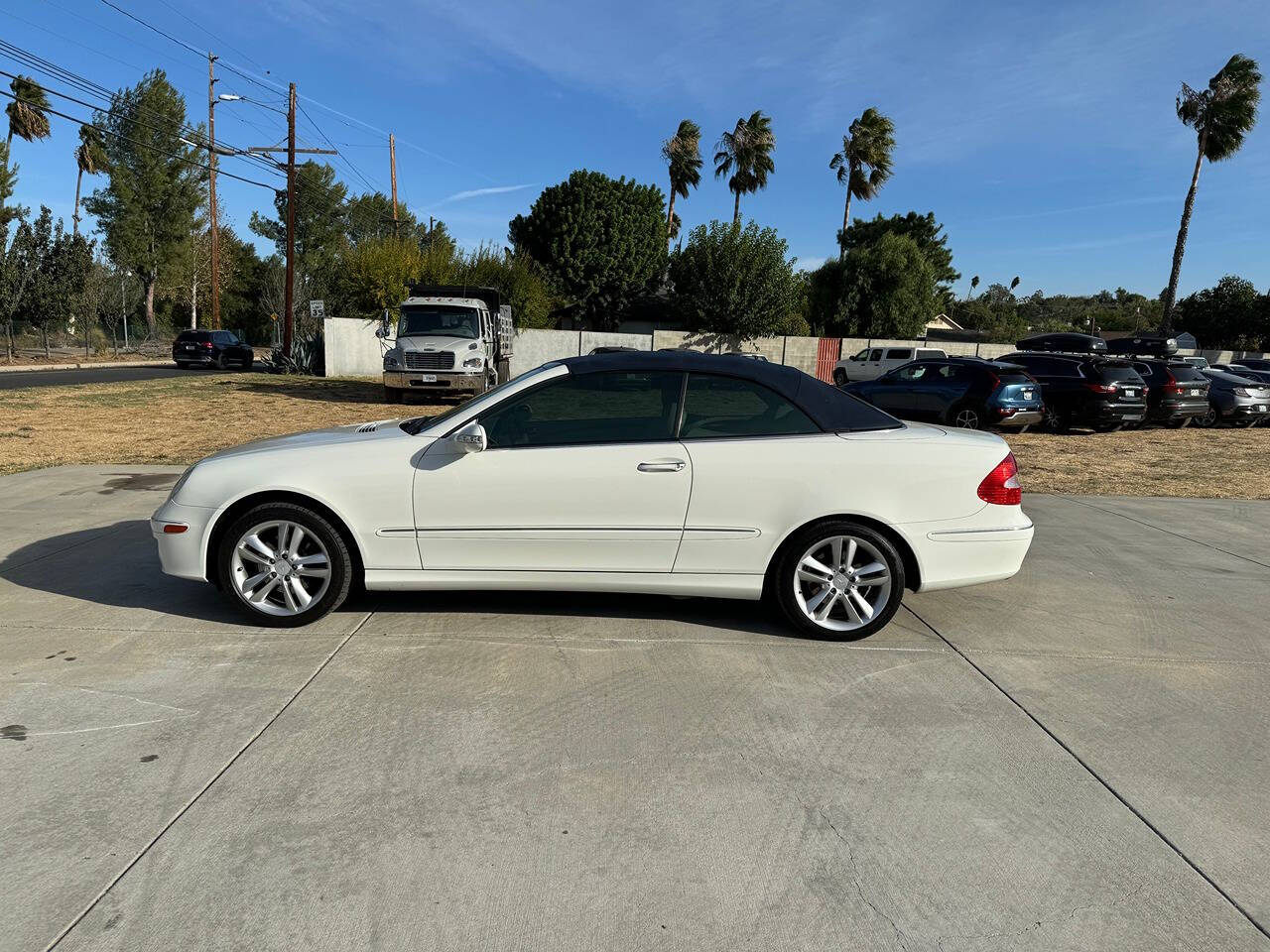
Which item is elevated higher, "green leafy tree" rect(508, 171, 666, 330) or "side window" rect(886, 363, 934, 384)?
"green leafy tree" rect(508, 171, 666, 330)

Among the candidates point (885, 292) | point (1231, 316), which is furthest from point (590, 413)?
point (1231, 316)

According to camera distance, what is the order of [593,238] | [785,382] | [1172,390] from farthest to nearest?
[593,238] → [1172,390] → [785,382]

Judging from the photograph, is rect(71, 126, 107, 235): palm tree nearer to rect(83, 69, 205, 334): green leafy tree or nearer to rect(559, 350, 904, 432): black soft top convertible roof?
rect(83, 69, 205, 334): green leafy tree

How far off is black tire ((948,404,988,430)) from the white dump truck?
10159 millimetres

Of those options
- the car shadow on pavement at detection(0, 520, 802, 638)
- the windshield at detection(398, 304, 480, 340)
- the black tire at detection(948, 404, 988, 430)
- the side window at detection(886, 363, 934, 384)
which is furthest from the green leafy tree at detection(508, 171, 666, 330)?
the car shadow on pavement at detection(0, 520, 802, 638)

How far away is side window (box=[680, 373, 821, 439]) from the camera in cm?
459

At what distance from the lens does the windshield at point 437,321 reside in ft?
62.1

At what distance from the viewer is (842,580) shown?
4539 mm

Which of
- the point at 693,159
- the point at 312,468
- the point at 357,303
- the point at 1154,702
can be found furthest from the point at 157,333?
the point at 1154,702

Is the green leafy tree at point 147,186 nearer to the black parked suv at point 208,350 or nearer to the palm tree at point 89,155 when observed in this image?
the palm tree at point 89,155

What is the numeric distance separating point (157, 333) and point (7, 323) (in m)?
14.2

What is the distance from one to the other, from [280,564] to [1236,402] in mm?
21248

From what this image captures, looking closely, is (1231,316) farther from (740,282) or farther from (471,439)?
(471,439)

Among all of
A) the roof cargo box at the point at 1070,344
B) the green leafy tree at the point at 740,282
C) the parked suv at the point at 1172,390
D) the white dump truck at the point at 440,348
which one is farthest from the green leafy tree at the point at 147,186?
the parked suv at the point at 1172,390
